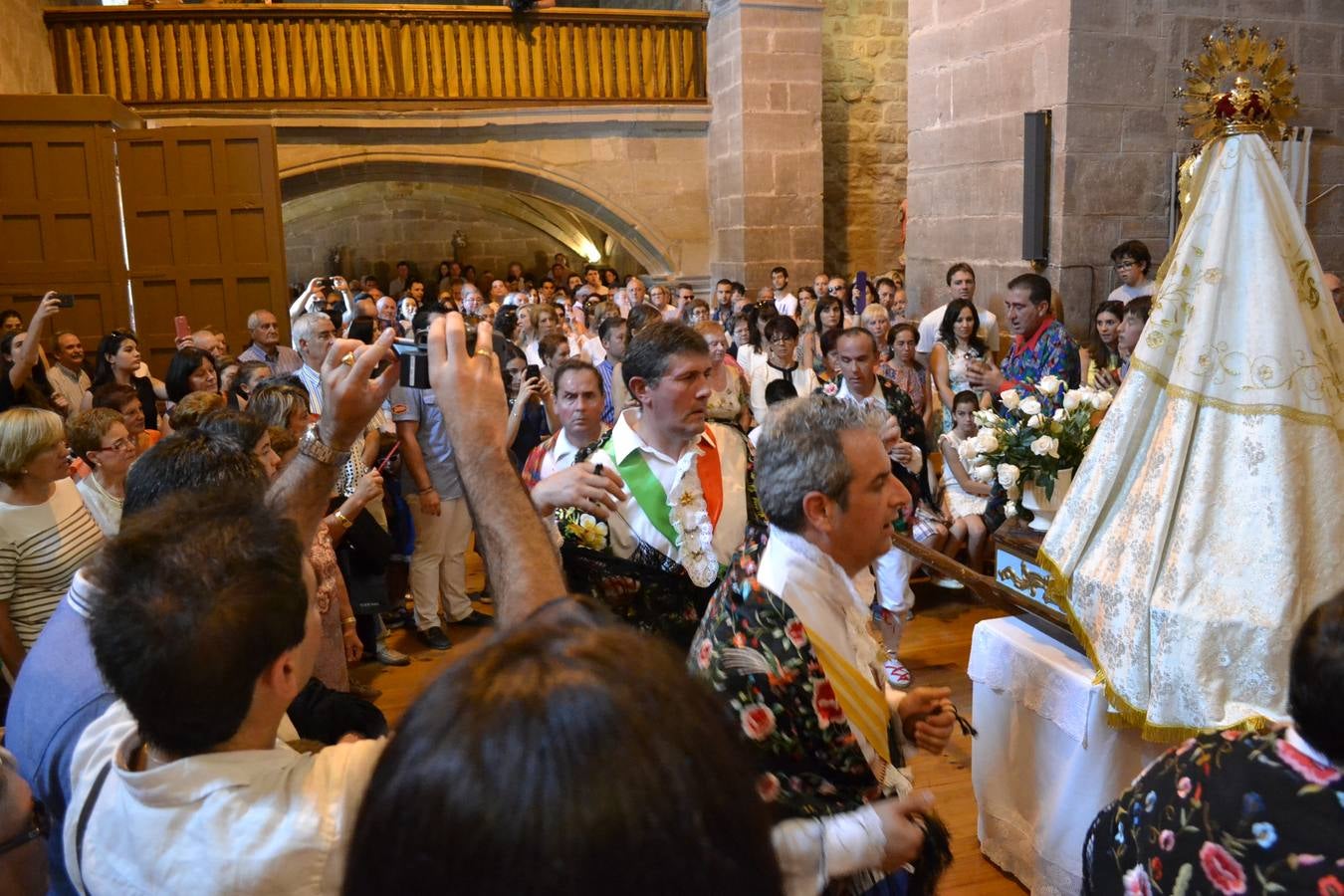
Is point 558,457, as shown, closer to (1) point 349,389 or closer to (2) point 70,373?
(1) point 349,389

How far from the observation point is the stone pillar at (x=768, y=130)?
37.6 ft

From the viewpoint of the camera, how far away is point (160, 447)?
84.0 inches

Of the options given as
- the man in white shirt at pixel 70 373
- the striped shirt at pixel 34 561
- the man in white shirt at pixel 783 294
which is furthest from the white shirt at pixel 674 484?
the man in white shirt at pixel 783 294

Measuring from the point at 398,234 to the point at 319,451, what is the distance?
16.2 meters

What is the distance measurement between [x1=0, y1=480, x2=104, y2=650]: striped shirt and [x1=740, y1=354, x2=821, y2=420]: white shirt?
400 centimetres

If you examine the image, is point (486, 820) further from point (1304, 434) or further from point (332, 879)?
point (1304, 434)

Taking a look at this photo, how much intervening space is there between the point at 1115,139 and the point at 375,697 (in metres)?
4.92

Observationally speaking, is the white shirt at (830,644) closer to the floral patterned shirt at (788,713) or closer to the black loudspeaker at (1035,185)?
the floral patterned shirt at (788,713)

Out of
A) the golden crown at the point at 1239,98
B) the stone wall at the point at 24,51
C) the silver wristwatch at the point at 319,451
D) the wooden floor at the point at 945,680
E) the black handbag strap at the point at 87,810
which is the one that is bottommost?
the wooden floor at the point at 945,680

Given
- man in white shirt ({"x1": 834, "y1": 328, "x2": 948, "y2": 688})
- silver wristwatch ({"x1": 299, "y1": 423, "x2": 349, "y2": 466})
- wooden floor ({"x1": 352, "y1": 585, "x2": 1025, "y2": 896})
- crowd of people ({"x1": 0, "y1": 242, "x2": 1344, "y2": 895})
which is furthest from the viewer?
man in white shirt ({"x1": 834, "y1": 328, "x2": 948, "y2": 688})

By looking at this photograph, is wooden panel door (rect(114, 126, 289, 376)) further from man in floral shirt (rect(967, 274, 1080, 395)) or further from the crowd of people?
man in floral shirt (rect(967, 274, 1080, 395))

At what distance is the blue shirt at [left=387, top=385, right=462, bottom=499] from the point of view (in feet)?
16.5

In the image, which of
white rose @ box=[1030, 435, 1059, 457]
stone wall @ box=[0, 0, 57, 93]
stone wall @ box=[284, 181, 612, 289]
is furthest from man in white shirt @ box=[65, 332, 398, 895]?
stone wall @ box=[284, 181, 612, 289]

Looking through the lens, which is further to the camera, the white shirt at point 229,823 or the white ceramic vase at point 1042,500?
the white ceramic vase at point 1042,500
